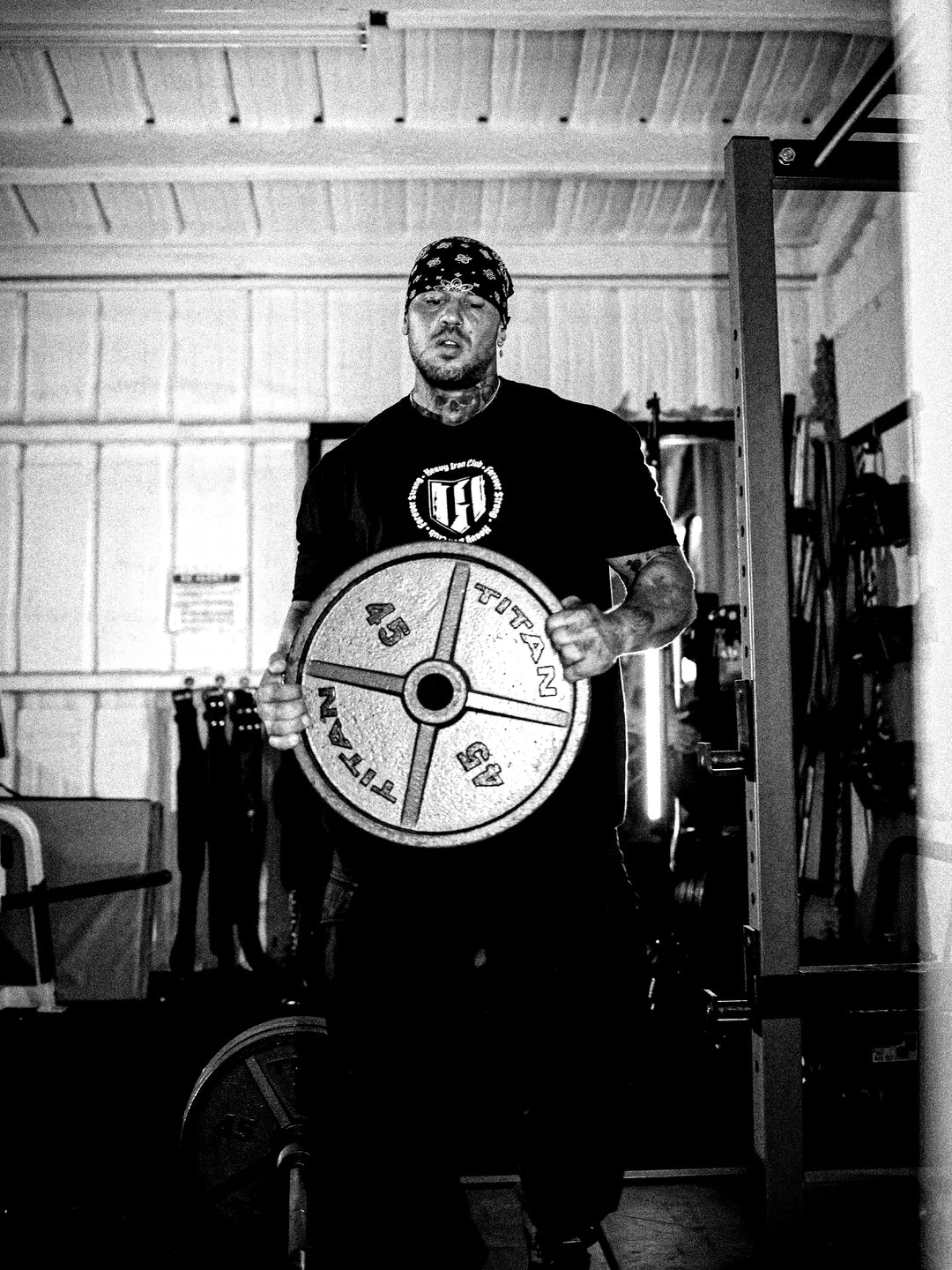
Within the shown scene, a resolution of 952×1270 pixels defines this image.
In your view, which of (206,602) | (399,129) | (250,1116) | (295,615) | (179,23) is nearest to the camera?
(295,615)

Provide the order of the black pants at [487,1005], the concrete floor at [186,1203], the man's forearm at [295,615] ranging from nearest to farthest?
the black pants at [487,1005] < the man's forearm at [295,615] < the concrete floor at [186,1203]

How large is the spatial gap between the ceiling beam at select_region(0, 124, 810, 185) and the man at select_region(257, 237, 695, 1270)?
236 cm

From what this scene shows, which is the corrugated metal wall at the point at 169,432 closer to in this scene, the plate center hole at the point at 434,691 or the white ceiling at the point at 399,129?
the white ceiling at the point at 399,129

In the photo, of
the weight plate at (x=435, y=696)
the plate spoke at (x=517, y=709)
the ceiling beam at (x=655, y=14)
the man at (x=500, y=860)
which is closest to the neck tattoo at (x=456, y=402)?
the man at (x=500, y=860)

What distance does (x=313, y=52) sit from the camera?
3.39 metres

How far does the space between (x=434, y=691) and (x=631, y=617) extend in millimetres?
345

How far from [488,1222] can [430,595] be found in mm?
1343

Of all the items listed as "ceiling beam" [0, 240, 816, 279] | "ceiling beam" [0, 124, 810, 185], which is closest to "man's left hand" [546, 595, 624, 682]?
"ceiling beam" [0, 124, 810, 185]

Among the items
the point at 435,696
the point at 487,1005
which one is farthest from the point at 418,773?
the point at 487,1005

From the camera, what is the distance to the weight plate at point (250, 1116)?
6.45ft

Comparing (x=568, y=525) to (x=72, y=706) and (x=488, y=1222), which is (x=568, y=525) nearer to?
(x=488, y=1222)

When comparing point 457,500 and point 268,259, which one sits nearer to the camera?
point 457,500

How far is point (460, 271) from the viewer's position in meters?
1.75

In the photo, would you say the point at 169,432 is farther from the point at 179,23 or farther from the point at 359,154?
the point at 179,23
